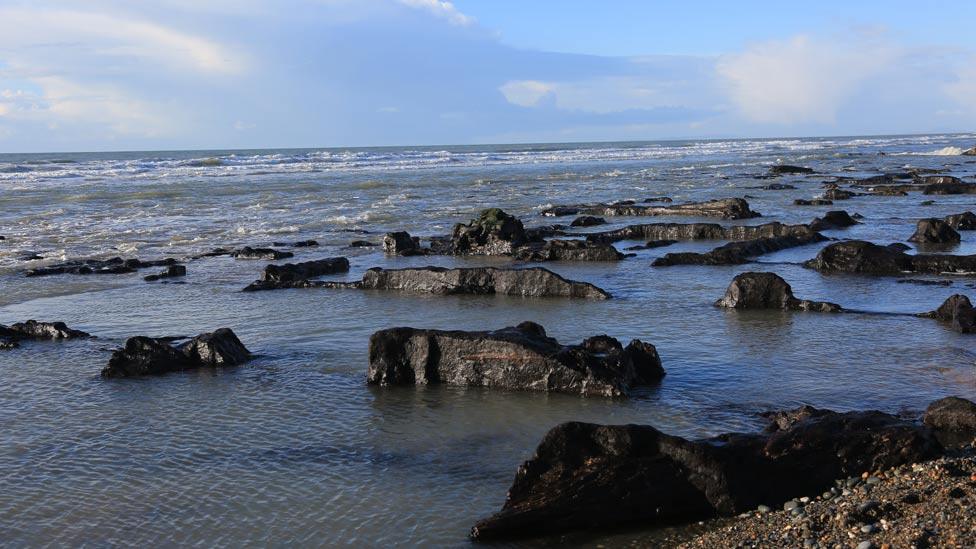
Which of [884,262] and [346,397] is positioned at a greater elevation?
[884,262]

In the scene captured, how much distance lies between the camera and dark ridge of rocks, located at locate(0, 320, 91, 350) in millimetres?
12961

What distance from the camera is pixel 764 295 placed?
13906 mm

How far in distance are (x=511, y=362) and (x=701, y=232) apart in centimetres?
1672

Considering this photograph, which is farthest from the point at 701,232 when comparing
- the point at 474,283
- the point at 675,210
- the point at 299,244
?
the point at 299,244

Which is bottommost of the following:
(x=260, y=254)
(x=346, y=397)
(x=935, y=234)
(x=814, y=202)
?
(x=346, y=397)

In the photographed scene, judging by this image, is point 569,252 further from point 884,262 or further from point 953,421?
point 953,421

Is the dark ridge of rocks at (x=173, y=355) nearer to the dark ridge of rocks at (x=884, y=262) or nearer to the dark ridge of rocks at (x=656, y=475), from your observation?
the dark ridge of rocks at (x=656, y=475)

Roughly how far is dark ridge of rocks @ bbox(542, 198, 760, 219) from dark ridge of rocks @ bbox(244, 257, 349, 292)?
15.1 metres

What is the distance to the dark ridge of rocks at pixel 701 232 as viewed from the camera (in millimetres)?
23878

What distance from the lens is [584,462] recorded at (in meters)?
6.39

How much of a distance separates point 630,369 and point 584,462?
332 centimetres

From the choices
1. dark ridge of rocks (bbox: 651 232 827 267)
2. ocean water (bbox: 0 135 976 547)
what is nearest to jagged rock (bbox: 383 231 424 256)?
ocean water (bbox: 0 135 976 547)

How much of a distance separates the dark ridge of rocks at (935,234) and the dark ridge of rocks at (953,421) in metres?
15.2

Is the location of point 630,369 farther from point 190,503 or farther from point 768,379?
point 190,503
